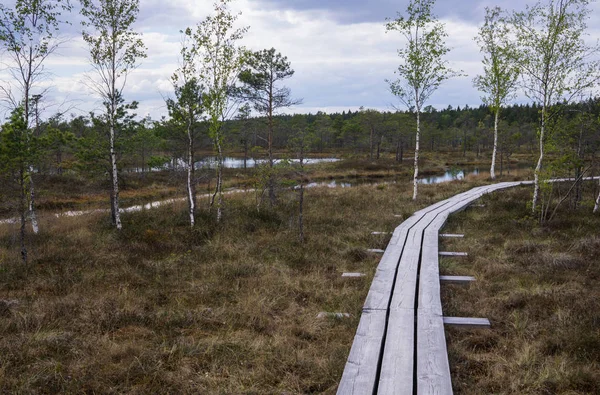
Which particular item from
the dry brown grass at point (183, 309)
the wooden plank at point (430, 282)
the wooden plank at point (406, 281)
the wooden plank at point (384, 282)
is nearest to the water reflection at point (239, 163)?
the dry brown grass at point (183, 309)

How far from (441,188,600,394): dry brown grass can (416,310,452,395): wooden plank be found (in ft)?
1.05

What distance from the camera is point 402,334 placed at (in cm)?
483

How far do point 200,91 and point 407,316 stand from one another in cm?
1110

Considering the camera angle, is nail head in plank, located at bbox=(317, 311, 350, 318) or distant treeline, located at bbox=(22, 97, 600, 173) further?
distant treeline, located at bbox=(22, 97, 600, 173)

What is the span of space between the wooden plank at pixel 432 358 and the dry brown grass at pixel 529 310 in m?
0.32

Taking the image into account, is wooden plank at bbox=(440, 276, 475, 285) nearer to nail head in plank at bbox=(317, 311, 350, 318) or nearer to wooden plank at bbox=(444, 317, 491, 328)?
wooden plank at bbox=(444, 317, 491, 328)

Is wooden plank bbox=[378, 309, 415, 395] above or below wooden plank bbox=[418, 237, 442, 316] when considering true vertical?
below

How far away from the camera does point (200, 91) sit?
1351 centimetres

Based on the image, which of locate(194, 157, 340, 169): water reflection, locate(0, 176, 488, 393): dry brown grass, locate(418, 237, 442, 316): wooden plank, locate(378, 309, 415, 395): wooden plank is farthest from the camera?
locate(194, 157, 340, 169): water reflection

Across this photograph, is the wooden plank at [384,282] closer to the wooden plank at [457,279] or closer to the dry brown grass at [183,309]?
the dry brown grass at [183,309]

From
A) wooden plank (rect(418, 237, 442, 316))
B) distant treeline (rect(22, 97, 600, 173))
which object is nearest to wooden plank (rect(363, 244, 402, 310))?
wooden plank (rect(418, 237, 442, 316))

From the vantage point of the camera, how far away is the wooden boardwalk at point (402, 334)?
12.6 ft

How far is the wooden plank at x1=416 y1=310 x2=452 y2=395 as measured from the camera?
3768 millimetres

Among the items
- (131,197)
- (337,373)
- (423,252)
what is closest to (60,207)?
(131,197)
